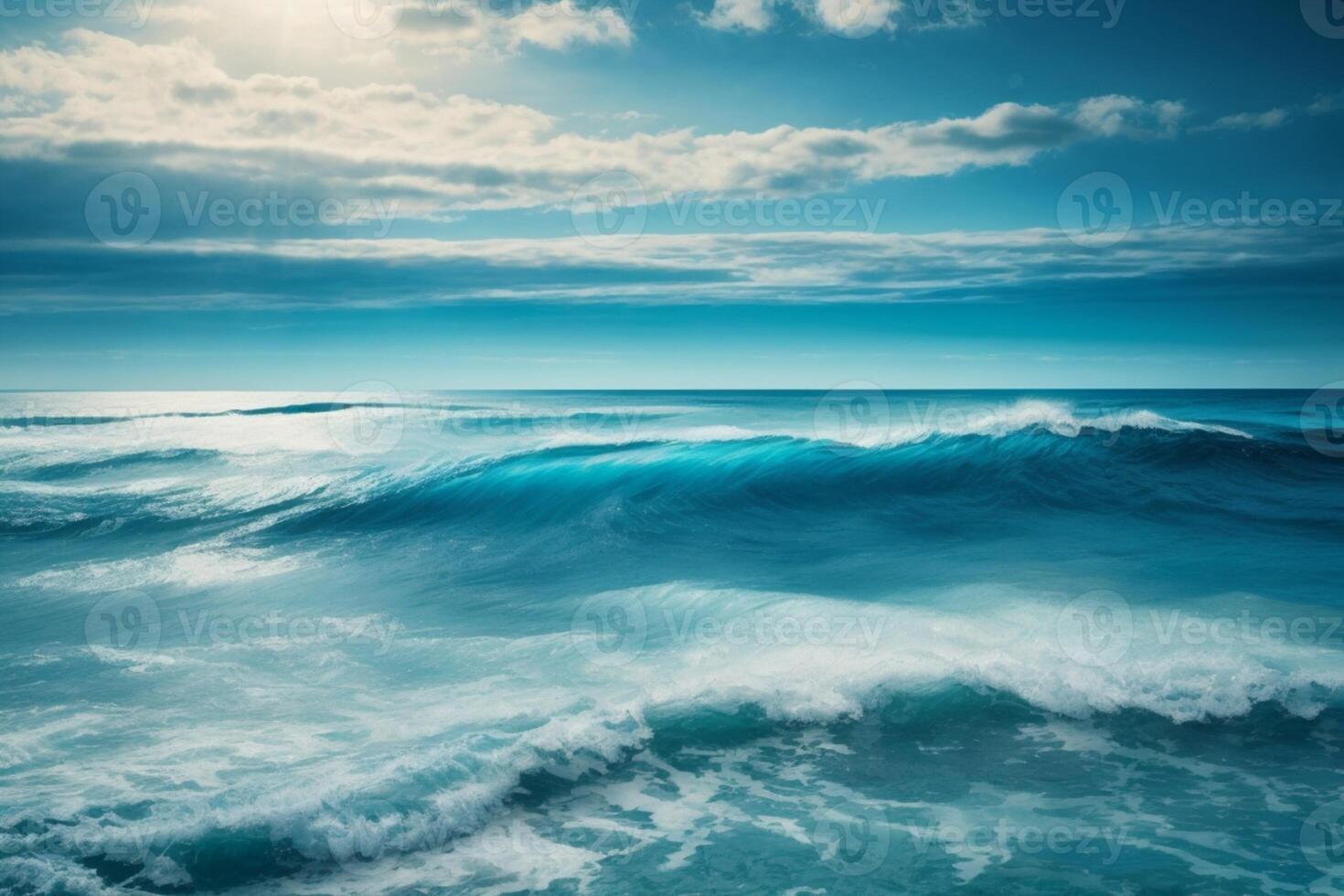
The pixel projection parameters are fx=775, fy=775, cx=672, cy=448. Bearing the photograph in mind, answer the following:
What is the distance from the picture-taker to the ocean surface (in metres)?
4.36

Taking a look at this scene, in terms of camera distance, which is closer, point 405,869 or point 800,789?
point 405,869

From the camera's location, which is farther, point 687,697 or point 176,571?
point 176,571

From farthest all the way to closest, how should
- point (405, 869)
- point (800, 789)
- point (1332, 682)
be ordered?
1. point (1332, 682)
2. point (800, 789)
3. point (405, 869)

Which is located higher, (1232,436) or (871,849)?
(1232,436)

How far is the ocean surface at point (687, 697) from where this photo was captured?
14.3 feet

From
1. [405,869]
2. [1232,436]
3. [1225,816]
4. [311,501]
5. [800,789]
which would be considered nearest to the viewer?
[405,869]

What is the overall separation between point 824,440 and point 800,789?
53.1ft

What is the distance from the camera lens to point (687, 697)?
6.38m

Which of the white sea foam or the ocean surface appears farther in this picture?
the white sea foam

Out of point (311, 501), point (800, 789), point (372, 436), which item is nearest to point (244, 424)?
point (372, 436)

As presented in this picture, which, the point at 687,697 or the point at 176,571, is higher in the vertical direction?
the point at 687,697

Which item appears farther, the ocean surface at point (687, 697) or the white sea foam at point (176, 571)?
the white sea foam at point (176, 571)

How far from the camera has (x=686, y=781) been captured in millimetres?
5352

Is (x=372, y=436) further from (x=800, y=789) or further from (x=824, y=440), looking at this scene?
(x=800, y=789)
